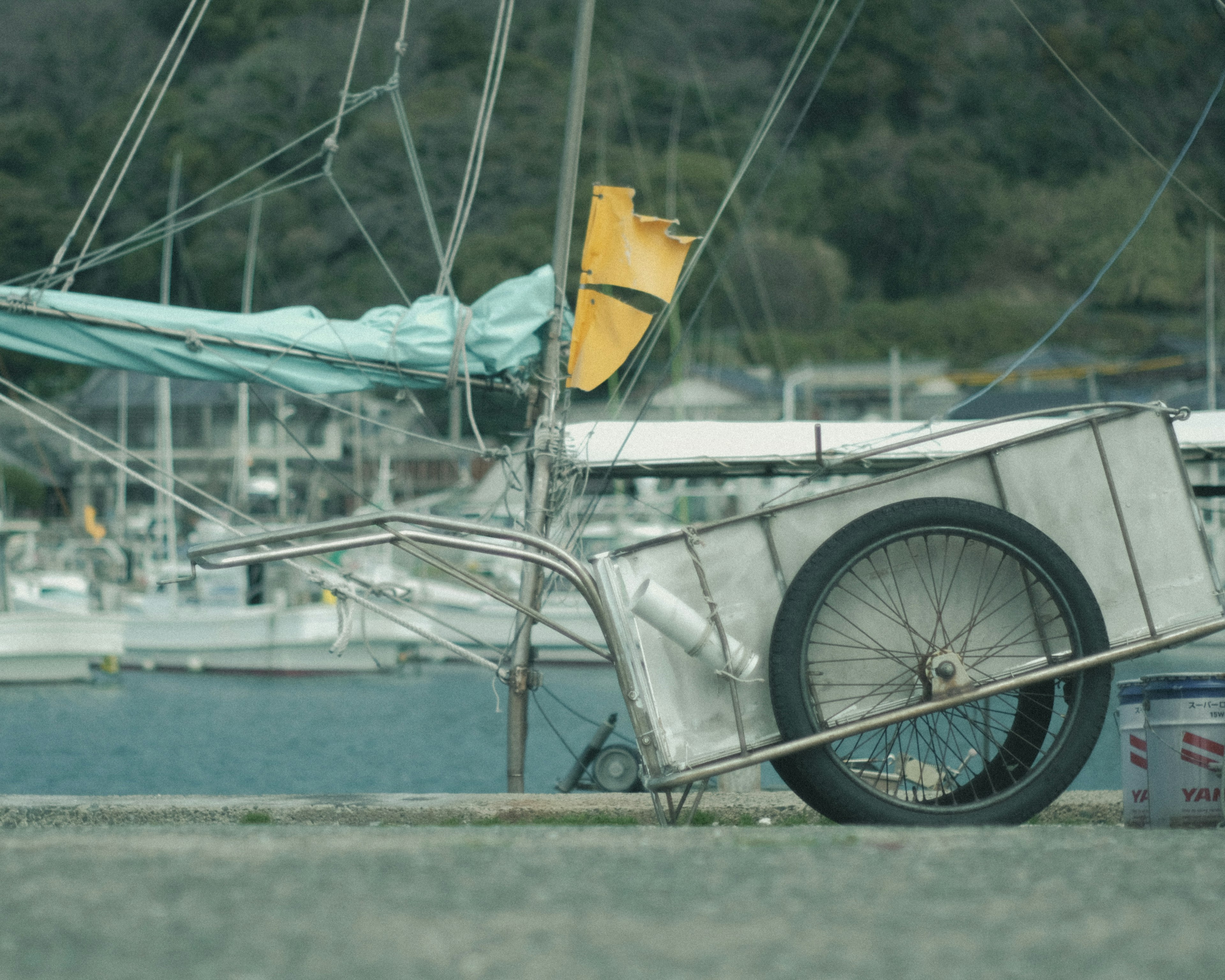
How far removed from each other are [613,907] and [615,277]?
5.54 meters

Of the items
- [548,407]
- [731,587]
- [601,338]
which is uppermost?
[601,338]

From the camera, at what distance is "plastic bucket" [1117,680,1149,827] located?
4402 millimetres

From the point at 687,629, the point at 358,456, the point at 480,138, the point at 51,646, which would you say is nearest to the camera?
the point at 687,629

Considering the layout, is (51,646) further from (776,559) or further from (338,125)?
(776,559)

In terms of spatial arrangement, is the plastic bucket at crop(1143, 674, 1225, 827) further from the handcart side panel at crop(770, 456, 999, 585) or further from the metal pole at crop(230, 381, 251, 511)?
the metal pole at crop(230, 381, 251, 511)

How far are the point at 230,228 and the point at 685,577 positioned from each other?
225 ft

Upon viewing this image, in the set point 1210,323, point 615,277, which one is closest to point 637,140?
point 1210,323

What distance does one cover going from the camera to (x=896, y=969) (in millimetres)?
1917

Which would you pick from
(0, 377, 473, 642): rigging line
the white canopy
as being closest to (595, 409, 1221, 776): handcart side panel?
(0, 377, 473, 642): rigging line

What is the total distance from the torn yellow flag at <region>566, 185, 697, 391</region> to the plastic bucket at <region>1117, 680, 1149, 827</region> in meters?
3.60

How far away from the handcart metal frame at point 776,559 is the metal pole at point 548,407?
279 cm

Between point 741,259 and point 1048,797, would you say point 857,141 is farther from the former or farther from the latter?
point 1048,797

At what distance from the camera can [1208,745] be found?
425cm

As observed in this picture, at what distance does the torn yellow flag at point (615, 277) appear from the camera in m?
7.48
